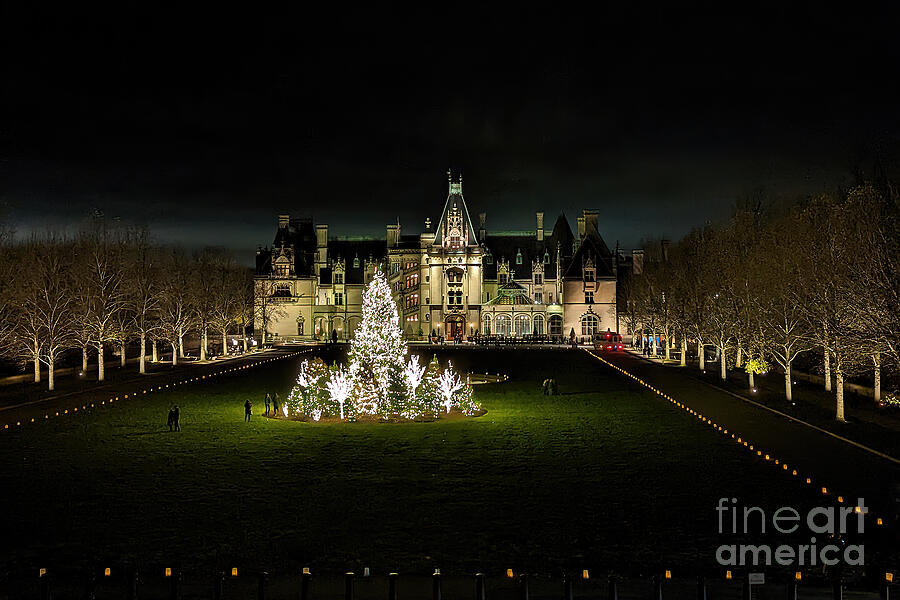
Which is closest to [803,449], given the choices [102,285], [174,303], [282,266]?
[102,285]

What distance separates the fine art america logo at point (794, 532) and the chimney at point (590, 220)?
9356cm

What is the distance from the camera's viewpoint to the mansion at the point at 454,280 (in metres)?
103

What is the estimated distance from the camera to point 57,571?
41.3 ft

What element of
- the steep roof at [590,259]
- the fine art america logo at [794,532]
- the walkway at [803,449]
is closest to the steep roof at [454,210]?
the steep roof at [590,259]

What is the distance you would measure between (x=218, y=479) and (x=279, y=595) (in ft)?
30.1

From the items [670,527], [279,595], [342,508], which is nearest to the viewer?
[279,595]

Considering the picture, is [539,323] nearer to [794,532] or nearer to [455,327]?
[455,327]

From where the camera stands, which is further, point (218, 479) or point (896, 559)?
point (218, 479)

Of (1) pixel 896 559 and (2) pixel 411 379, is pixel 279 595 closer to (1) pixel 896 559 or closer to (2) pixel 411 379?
(1) pixel 896 559

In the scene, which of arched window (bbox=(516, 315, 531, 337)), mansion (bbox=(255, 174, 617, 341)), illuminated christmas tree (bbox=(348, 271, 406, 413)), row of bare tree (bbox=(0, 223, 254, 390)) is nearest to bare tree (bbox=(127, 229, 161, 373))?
row of bare tree (bbox=(0, 223, 254, 390))

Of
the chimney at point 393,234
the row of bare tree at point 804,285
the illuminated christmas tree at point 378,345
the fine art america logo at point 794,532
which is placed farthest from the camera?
the chimney at point 393,234

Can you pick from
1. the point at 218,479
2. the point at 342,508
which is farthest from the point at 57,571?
the point at 218,479

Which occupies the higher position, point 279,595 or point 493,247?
point 493,247

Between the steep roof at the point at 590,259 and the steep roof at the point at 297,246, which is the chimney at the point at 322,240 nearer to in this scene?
the steep roof at the point at 297,246
